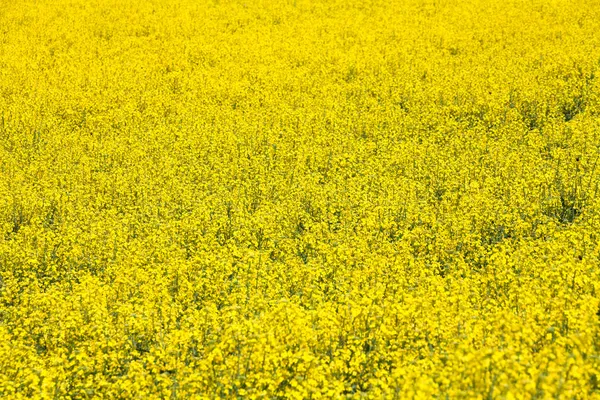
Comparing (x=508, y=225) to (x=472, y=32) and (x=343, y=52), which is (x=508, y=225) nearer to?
(x=343, y=52)

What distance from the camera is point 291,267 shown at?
9062mm

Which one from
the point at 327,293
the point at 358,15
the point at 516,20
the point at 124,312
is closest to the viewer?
the point at 124,312

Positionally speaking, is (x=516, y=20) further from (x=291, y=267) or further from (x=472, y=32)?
(x=291, y=267)

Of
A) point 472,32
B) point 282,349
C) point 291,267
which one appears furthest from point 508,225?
point 472,32

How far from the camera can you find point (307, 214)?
34.2ft

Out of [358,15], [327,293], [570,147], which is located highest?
[358,15]

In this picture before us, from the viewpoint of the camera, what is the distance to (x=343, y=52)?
2088 cm

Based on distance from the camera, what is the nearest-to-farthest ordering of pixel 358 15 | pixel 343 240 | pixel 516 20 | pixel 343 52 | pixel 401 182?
pixel 343 240 < pixel 401 182 < pixel 343 52 < pixel 516 20 < pixel 358 15

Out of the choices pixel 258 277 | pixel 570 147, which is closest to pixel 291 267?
pixel 258 277

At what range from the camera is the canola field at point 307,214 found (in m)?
6.19

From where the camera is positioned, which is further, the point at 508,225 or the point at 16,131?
the point at 16,131

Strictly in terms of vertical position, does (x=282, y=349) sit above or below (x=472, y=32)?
below

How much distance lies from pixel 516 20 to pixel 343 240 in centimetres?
1657

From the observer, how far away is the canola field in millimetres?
6191
